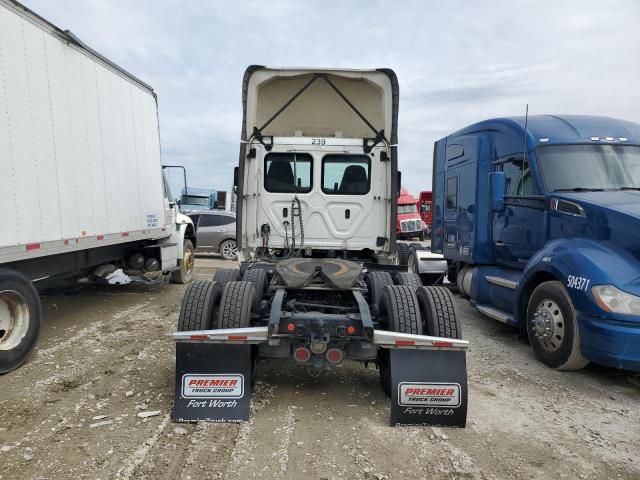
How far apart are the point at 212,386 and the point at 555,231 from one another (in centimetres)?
436

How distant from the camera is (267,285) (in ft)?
17.3

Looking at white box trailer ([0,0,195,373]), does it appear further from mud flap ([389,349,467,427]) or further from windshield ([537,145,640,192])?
windshield ([537,145,640,192])

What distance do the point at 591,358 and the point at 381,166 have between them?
3427 millimetres

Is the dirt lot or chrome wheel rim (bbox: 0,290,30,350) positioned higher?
chrome wheel rim (bbox: 0,290,30,350)

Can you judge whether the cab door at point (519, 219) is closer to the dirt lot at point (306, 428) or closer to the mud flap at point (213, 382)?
the dirt lot at point (306, 428)

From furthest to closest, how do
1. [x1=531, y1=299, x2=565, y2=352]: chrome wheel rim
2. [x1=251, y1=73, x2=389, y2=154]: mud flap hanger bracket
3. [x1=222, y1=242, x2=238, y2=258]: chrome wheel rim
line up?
[x1=222, y1=242, x2=238, y2=258]: chrome wheel rim, [x1=251, y1=73, x2=389, y2=154]: mud flap hanger bracket, [x1=531, y1=299, x2=565, y2=352]: chrome wheel rim

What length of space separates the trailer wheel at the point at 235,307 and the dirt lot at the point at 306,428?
69cm

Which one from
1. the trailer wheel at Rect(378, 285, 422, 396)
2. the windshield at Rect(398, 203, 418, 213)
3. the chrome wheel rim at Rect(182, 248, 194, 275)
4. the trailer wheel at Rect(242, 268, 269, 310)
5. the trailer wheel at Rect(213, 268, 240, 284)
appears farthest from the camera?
the windshield at Rect(398, 203, 418, 213)

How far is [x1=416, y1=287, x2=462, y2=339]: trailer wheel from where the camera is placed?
4059 millimetres

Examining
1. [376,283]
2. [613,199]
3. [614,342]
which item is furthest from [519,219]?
[376,283]

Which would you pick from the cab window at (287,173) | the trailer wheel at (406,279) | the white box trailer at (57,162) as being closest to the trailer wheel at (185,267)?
the white box trailer at (57,162)

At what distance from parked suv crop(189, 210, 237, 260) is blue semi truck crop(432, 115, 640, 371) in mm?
8698

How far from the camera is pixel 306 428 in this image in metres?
3.66

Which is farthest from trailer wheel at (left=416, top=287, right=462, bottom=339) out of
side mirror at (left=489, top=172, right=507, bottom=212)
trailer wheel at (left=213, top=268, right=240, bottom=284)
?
side mirror at (left=489, top=172, right=507, bottom=212)
